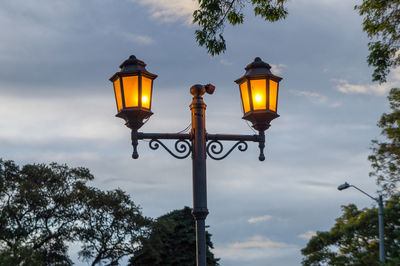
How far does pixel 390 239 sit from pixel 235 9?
27.5 metres

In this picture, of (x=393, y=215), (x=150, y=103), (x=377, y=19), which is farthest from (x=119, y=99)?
(x=393, y=215)

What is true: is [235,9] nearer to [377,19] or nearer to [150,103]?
[150,103]

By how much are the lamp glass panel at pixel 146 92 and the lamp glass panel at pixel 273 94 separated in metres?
1.65

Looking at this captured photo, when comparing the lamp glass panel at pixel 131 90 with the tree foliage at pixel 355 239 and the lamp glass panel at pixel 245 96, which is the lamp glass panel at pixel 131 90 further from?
the tree foliage at pixel 355 239

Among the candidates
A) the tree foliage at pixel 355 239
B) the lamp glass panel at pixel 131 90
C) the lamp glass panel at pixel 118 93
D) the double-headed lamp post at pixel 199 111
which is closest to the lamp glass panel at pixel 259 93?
the double-headed lamp post at pixel 199 111

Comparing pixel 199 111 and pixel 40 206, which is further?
pixel 40 206

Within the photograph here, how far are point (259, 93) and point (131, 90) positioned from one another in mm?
1733

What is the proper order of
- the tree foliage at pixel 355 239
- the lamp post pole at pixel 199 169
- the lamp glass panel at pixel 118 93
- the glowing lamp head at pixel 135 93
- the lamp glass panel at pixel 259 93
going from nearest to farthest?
1. the lamp post pole at pixel 199 169
2. the glowing lamp head at pixel 135 93
3. the lamp glass panel at pixel 118 93
4. the lamp glass panel at pixel 259 93
5. the tree foliage at pixel 355 239

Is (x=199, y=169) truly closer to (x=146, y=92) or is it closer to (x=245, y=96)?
(x=146, y=92)

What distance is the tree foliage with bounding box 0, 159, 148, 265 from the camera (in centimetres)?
3631

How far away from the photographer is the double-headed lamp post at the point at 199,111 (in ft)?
23.9

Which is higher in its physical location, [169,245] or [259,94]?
[169,245]

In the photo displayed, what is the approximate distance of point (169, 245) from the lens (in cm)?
3750

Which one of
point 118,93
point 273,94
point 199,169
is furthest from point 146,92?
point 273,94
